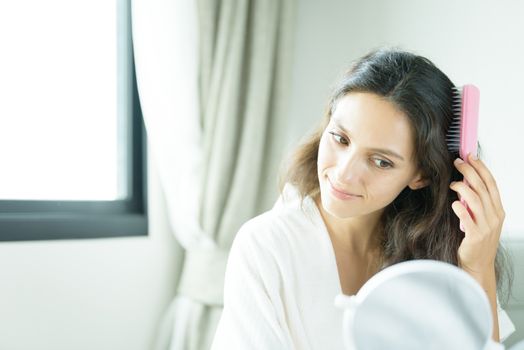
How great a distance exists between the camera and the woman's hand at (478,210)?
970 mm

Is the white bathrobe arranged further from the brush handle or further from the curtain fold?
the curtain fold

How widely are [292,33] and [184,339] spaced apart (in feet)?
3.13

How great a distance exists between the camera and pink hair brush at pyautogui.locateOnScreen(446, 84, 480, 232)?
929 millimetres

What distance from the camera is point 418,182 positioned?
108 centimetres

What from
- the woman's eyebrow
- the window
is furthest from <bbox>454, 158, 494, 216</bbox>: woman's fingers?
the window

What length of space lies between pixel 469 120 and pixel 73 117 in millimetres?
1172

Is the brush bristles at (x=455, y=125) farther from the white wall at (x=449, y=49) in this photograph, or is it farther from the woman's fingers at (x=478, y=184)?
the white wall at (x=449, y=49)

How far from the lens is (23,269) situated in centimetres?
135

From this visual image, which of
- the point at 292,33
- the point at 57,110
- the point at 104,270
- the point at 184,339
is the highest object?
the point at 292,33

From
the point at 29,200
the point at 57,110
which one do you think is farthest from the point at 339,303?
the point at 57,110

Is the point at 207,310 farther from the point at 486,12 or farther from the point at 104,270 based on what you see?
the point at 486,12

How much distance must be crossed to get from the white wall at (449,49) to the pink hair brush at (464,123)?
27cm

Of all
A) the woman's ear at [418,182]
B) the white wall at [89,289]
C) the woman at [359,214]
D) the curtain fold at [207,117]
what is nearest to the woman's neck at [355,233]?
the woman at [359,214]

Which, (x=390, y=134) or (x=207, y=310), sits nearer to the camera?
(x=390, y=134)
